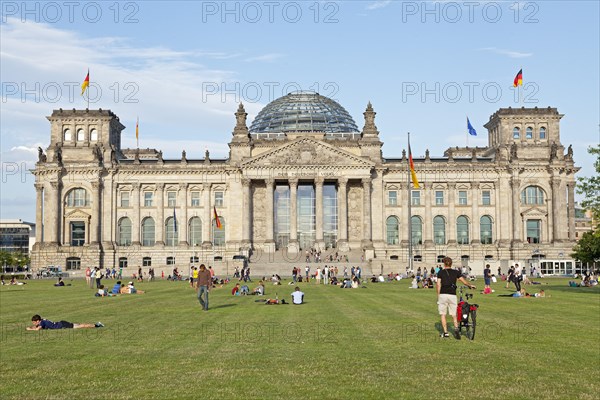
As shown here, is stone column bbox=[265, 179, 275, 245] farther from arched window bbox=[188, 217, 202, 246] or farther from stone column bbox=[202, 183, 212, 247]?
arched window bbox=[188, 217, 202, 246]

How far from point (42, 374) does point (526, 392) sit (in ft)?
36.2

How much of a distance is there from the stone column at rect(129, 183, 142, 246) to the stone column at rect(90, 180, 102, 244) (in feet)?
16.7

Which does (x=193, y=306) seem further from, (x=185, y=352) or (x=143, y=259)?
(x=143, y=259)

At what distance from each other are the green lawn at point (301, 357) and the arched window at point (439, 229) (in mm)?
87444

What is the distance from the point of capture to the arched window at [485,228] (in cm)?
12056

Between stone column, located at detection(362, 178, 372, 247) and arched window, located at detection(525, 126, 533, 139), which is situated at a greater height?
arched window, located at detection(525, 126, 533, 139)

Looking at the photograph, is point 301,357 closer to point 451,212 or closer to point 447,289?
point 447,289

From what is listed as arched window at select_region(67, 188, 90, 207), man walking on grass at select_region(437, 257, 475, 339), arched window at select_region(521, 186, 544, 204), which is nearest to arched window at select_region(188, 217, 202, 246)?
arched window at select_region(67, 188, 90, 207)

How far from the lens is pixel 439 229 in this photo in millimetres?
120812

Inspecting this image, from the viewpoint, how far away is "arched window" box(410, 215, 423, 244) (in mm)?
120062

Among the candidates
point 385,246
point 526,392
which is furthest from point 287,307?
point 385,246

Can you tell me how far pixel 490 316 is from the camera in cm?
3116

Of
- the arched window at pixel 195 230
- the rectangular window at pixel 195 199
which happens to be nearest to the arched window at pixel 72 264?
the arched window at pixel 195 230

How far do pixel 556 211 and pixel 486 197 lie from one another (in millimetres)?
10997
